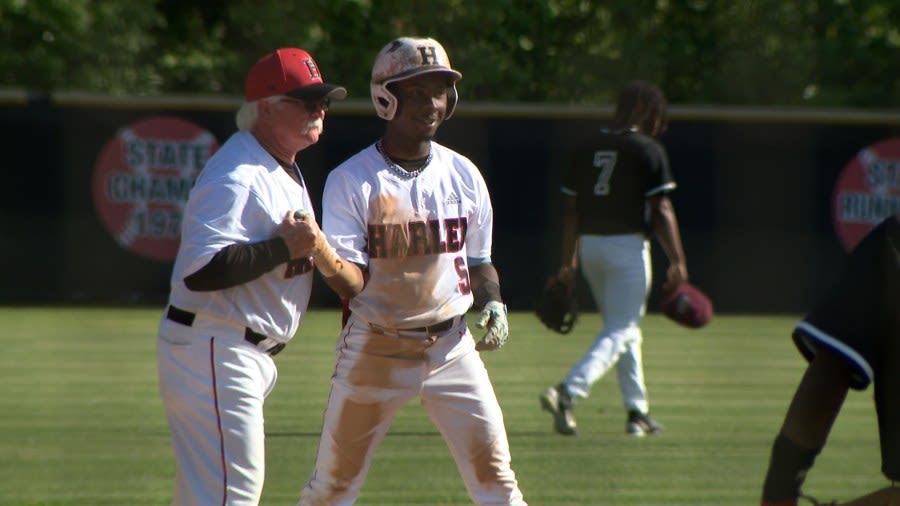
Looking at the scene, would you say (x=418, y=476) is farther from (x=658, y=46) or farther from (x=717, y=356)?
(x=658, y=46)

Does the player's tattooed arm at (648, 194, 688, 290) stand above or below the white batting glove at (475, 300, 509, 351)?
below

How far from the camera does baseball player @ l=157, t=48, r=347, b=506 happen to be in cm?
425

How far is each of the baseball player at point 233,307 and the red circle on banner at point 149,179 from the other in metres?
13.9

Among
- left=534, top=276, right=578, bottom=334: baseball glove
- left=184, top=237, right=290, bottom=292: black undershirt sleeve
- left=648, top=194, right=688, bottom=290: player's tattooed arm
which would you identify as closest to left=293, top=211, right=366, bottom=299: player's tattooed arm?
left=184, top=237, right=290, bottom=292: black undershirt sleeve

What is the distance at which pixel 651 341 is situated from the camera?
15.0 metres

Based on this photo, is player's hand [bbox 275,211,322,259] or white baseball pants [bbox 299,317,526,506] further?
white baseball pants [bbox 299,317,526,506]

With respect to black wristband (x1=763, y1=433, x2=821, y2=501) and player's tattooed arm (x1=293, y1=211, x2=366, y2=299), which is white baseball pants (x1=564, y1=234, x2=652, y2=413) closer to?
player's tattooed arm (x1=293, y1=211, x2=366, y2=299)

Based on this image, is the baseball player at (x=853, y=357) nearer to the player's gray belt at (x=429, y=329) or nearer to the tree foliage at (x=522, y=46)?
the player's gray belt at (x=429, y=329)

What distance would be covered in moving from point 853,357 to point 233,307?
2.11m

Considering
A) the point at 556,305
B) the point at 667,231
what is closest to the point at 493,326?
the point at 667,231

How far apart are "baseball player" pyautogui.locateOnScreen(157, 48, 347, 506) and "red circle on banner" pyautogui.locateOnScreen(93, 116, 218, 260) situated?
1387 cm

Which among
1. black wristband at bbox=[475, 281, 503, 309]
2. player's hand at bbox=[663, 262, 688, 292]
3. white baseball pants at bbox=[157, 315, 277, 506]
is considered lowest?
player's hand at bbox=[663, 262, 688, 292]

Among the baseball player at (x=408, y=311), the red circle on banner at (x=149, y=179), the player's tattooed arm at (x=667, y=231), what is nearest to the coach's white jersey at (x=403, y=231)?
the baseball player at (x=408, y=311)

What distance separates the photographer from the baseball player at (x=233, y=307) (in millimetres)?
4246
